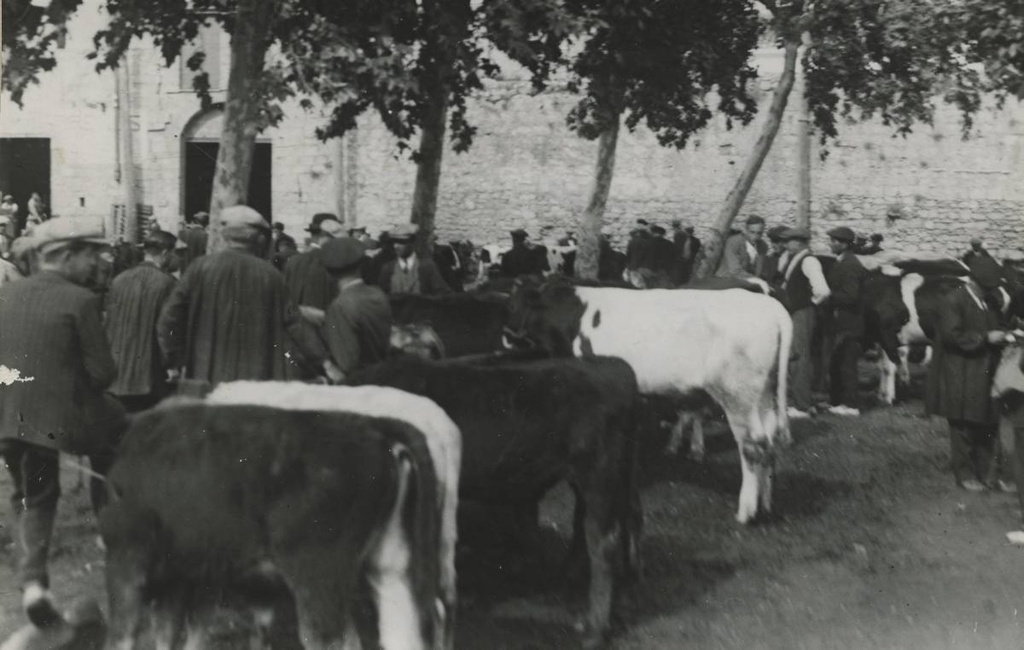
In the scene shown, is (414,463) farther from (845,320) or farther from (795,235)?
(845,320)

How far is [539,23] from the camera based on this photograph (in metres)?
11.8

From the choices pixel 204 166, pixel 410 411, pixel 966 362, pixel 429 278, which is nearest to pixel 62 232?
pixel 410 411

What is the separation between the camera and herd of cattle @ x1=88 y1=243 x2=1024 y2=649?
4691mm

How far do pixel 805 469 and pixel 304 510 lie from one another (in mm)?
7253

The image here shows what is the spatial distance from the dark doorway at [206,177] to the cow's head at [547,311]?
75.6 feet

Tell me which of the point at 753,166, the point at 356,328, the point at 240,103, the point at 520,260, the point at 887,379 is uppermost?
the point at 240,103

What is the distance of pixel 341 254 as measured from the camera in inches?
278

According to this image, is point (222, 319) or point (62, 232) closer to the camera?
point (62, 232)

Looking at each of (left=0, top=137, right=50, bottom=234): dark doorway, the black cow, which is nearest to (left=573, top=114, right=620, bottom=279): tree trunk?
the black cow

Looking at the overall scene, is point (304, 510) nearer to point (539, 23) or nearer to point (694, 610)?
point (694, 610)

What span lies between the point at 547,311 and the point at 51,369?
4798 millimetres

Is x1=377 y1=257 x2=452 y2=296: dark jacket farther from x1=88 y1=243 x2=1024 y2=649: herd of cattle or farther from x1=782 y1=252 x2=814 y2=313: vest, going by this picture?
x1=782 y1=252 x2=814 y2=313: vest

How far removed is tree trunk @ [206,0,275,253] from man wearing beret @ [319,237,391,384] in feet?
14.2

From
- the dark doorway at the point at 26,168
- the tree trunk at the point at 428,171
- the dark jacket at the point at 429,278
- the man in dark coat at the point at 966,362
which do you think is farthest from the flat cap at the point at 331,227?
the dark doorway at the point at 26,168
